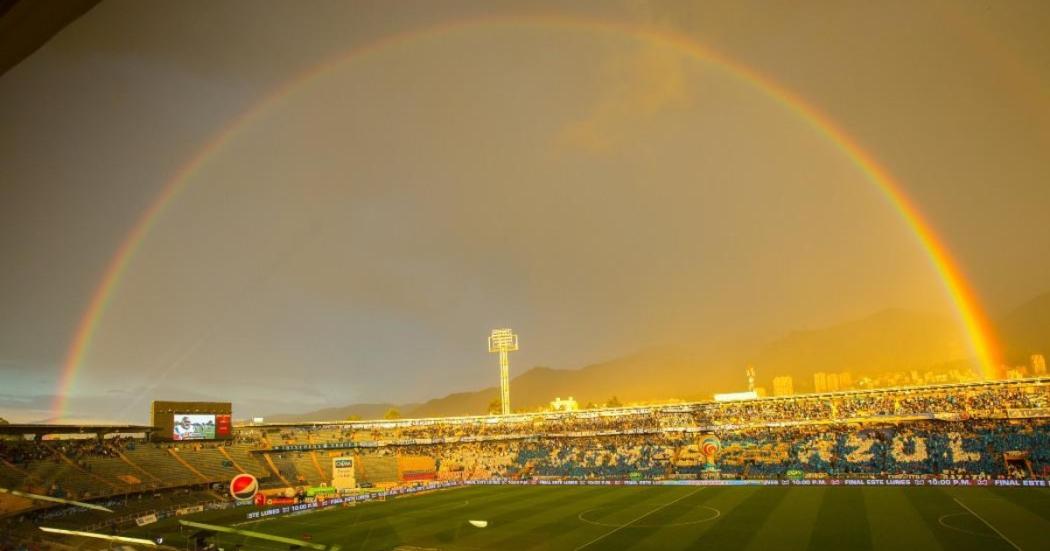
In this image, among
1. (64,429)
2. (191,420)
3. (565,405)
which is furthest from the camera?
(565,405)

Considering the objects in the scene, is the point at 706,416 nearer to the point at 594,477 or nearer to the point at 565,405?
the point at 594,477

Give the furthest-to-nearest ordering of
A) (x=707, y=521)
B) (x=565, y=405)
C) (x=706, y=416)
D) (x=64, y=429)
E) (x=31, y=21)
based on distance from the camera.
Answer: (x=565, y=405)
(x=706, y=416)
(x=64, y=429)
(x=707, y=521)
(x=31, y=21)

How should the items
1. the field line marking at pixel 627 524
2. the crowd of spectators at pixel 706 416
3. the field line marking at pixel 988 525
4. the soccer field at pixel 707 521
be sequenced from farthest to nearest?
1. the crowd of spectators at pixel 706 416
2. the field line marking at pixel 627 524
3. the soccer field at pixel 707 521
4. the field line marking at pixel 988 525

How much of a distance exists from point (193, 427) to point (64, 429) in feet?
38.6

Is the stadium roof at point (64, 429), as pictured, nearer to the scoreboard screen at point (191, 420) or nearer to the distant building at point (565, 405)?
the scoreboard screen at point (191, 420)

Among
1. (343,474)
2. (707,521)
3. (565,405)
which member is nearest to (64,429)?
(343,474)

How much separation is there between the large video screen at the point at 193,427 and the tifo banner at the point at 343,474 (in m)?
17.0

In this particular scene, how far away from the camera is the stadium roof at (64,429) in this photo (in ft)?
149

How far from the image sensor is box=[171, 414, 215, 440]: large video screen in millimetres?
59125

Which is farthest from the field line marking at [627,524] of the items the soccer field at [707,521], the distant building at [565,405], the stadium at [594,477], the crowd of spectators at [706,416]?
the distant building at [565,405]

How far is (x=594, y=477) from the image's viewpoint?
190 ft

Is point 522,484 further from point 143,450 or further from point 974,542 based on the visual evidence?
point 974,542

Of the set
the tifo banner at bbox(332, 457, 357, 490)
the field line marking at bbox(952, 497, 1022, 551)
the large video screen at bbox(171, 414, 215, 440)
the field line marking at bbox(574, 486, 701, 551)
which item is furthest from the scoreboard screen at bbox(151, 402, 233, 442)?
the field line marking at bbox(952, 497, 1022, 551)

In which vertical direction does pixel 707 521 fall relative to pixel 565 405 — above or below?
above
